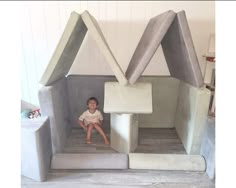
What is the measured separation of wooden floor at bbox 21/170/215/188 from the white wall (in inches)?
28.1

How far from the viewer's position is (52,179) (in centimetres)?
105

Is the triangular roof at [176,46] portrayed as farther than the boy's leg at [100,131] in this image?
No

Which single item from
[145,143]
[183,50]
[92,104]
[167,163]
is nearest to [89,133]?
[92,104]

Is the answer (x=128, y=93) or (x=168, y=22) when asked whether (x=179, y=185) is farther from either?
(x=168, y=22)

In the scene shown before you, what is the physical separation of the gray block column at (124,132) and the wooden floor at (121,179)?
5.4 inches

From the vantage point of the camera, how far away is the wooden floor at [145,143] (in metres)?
1.25

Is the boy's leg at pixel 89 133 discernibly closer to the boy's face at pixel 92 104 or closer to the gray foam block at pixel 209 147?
the boy's face at pixel 92 104

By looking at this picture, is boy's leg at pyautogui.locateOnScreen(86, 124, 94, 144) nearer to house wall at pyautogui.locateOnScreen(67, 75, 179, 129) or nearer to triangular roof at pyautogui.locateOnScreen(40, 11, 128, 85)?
house wall at pyautogui.locateOnScreen(67, 75, 179, 129)

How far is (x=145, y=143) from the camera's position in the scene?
4.41 feet

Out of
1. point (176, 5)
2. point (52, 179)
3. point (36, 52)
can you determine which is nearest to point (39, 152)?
point (52, 179)

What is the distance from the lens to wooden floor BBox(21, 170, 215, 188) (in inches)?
39.9

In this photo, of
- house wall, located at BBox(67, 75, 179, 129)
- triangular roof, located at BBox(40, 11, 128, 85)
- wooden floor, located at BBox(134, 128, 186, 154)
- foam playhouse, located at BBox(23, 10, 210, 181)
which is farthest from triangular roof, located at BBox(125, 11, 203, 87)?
wooden floor, located at BBox(134, 128, 186, 154)

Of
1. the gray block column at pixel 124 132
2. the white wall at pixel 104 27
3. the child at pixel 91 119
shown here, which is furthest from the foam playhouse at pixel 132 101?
the white wall at pixel 104 27
